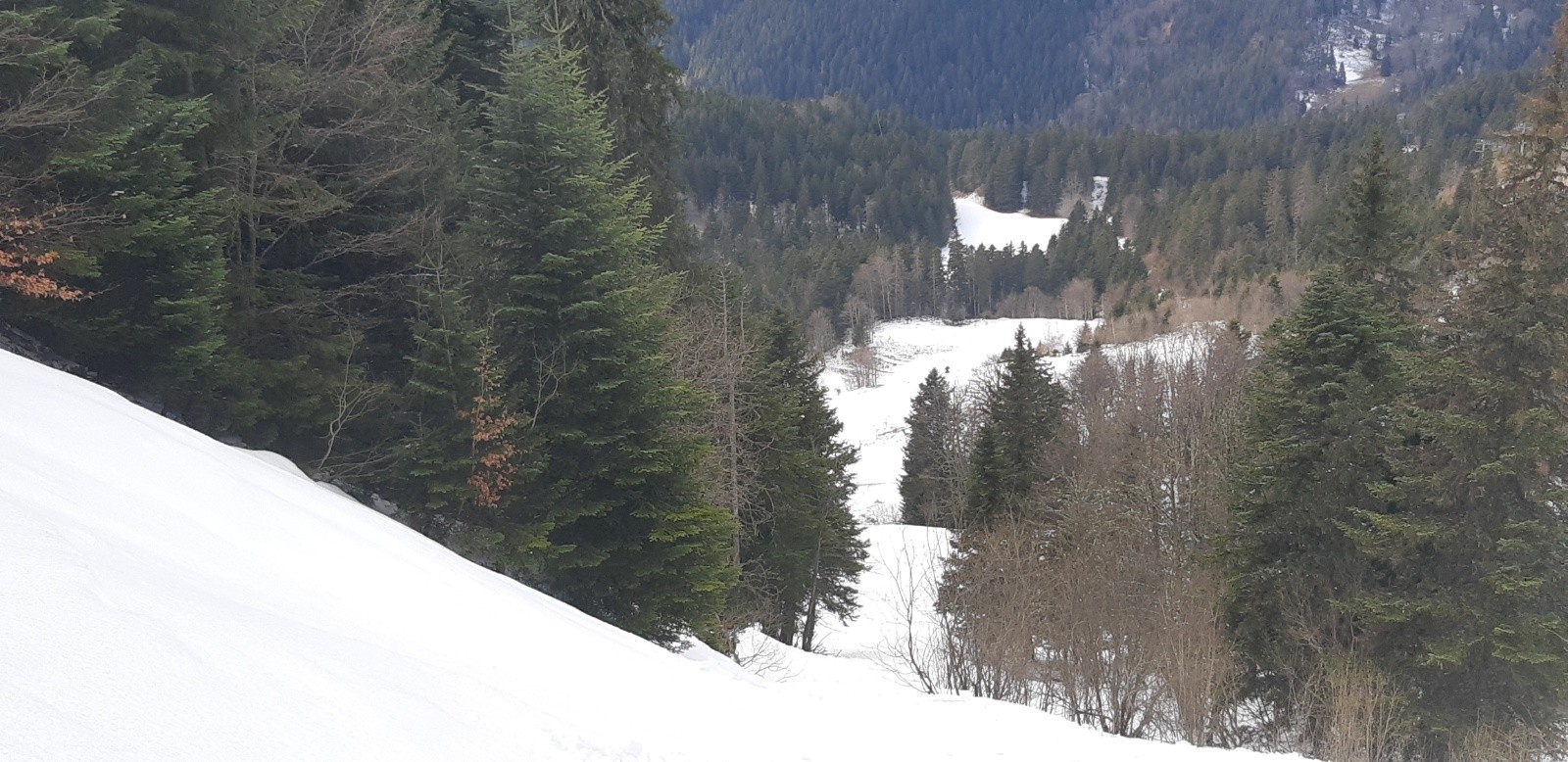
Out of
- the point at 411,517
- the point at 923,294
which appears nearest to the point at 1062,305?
the point at 923,294

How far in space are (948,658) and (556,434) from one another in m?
6.53

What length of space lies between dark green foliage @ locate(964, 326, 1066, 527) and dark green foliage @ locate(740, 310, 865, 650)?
5.36m

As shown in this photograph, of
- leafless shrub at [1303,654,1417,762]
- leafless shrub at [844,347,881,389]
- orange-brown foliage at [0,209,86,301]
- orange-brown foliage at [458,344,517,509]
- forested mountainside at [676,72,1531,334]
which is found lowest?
leafless shrub at [844,347,881,389]

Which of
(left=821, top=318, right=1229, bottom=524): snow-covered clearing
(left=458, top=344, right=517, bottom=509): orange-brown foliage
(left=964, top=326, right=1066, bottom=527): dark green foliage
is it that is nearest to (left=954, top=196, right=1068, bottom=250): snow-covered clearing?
(left=821, top=318, right=1229, bottom=524): snow-covered clearing

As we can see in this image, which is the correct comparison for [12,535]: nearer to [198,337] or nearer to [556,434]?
[198,337]

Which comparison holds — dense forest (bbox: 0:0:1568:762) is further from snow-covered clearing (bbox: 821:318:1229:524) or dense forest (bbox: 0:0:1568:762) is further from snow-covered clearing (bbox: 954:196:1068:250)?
snow-covered clearing (bbox: 954:196:1068:250)

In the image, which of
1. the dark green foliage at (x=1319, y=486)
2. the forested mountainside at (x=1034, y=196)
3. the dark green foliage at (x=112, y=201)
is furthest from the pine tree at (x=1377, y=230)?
the forested mountainside at (x=1034, y=196)

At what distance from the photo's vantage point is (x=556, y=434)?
45.3 feet

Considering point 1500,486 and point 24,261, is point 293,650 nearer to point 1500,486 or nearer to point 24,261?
point 24,261

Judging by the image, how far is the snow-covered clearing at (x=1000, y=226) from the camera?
523ft

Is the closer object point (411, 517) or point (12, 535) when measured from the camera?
point (12, 535)

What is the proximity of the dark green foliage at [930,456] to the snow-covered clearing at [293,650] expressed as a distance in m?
35.9

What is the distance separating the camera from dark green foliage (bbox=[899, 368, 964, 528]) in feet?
A: 151

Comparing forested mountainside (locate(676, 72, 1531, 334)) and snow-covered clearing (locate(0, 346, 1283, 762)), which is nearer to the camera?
snow-covered clearing (locate(0, 346, 1283, 762))
